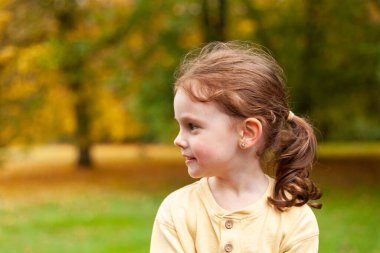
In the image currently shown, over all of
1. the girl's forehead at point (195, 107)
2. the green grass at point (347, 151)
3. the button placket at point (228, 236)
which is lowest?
the green grass at point (347, 151)

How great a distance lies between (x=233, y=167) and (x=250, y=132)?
0.13m

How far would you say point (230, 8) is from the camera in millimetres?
14625

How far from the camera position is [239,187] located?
7.03 ft

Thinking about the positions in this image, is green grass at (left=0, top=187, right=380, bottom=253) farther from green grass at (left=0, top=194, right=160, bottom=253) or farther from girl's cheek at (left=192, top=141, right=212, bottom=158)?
girl's cheek at (left=192, top=141, right=212, bottom=158)

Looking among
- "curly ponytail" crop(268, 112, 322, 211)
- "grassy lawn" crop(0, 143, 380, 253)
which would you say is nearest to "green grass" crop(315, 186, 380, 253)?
"grassy lawn" crop(0, 143, 380, 253)

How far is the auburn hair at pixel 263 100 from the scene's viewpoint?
2.02 meters

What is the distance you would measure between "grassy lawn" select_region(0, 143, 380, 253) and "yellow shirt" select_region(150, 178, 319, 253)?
9.82 feet

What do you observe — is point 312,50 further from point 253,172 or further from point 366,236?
point 253,172

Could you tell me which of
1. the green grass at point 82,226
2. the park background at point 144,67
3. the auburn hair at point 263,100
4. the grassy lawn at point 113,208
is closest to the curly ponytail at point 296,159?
the auburn hair at point 263,100

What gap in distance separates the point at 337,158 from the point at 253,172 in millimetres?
19627

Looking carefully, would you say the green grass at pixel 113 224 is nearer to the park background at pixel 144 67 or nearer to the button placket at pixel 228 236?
the park background at pixel 144 67

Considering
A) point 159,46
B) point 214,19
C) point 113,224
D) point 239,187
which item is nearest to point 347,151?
point 214,19

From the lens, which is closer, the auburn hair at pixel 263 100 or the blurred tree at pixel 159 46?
the auburn hair at pixel 263 100

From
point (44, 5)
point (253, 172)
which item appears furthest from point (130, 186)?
point (253, 172)
